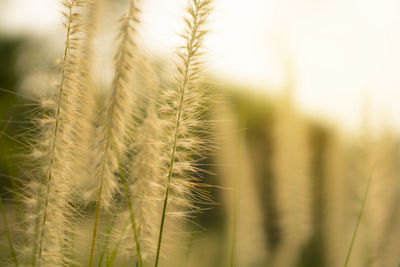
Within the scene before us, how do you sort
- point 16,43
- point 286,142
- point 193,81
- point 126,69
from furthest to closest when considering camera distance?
point 16,43, point 286,142, point 193,81, point 126,69

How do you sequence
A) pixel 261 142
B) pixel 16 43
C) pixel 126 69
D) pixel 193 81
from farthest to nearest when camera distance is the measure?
pixel 16 43, pixel 261 142, pixel 193 81, pixel 126 69

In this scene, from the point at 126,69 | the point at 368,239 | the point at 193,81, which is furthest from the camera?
the point at 368,239

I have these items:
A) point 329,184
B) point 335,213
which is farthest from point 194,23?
point 329,184

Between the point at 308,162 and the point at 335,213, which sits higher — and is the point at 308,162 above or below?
above

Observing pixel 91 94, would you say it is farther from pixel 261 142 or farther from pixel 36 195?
pixel 261 142

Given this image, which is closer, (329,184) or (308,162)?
(308,162)

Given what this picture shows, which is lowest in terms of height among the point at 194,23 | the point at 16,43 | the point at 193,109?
the point at 193,109

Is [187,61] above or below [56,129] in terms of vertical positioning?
above

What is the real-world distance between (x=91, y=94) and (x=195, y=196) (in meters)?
0.62

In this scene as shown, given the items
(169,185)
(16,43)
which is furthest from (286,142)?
(16,43)

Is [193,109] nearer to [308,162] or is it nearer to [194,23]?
[194,23]

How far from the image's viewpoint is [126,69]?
113 centimetres

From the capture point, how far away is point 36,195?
1.30 m

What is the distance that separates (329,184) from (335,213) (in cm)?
69
